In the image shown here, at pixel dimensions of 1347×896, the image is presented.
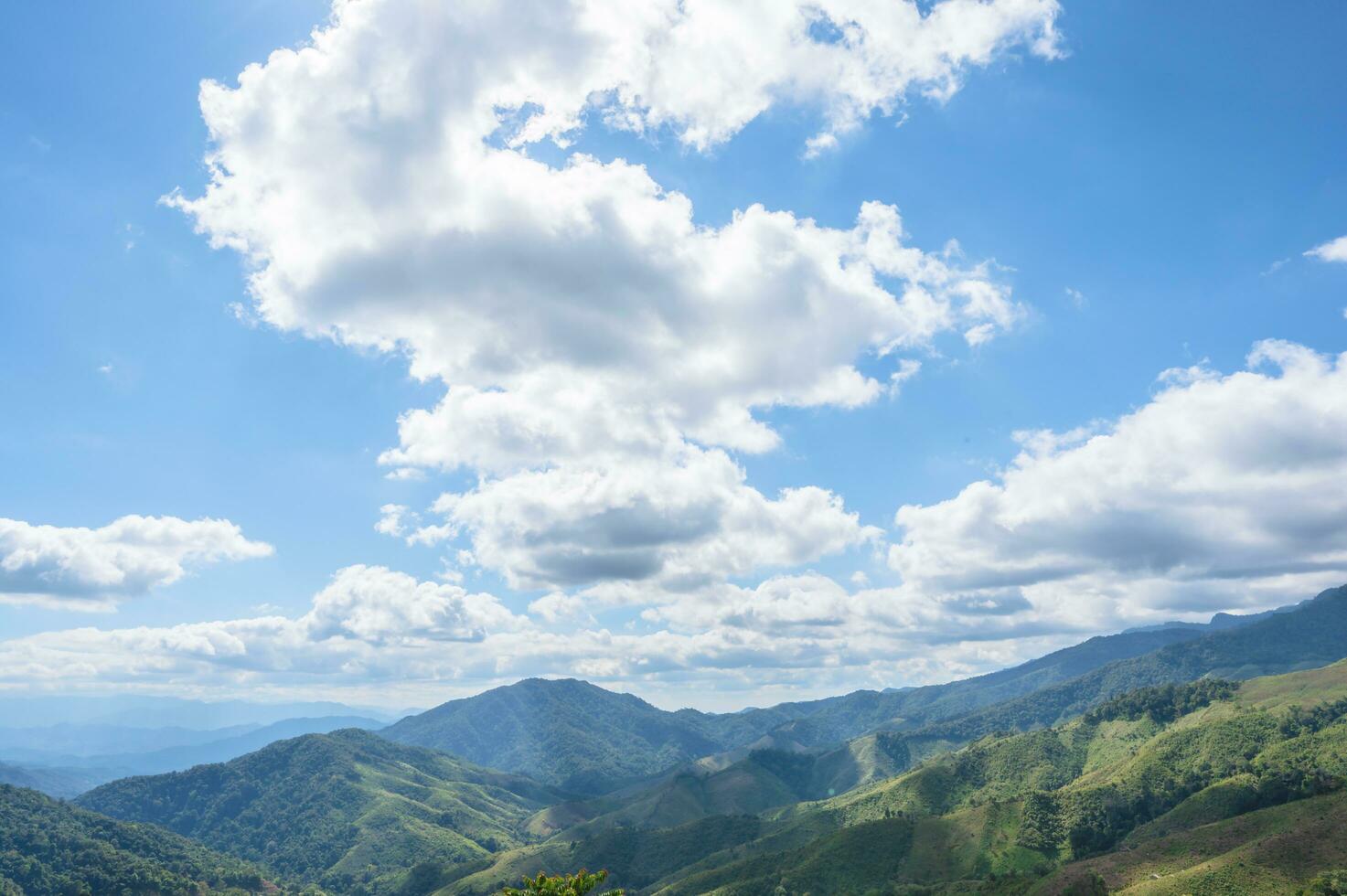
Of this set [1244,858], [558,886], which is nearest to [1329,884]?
[1244,858]

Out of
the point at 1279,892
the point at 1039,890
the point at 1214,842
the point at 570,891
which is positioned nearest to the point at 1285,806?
the point at 1214,842

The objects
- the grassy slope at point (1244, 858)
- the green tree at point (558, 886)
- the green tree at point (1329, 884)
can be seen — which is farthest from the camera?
the grassy slope at point (1244, 858)

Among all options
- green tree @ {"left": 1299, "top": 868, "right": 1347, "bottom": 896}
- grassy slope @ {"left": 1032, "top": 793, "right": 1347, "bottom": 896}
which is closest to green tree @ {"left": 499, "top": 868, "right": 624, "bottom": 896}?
grassy slope @ {"left": 1032, "top": 793, "right": 1347, "bottom": 896}

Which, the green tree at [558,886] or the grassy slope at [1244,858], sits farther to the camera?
the grassy slope at [1244,858]

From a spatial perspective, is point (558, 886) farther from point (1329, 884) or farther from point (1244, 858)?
point (1244, 858)

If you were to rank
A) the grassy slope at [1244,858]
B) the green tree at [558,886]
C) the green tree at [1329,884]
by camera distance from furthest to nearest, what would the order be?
the grassy slope at [1244,858] → the green tree at [1329,884] → the green tree at [558,886]

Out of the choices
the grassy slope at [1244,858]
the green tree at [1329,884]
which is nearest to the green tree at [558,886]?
the grassy slope at [1244,858]

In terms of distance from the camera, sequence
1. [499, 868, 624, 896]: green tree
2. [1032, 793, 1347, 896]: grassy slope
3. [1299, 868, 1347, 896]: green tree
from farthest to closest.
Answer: [1032, 793, 1347, 896]: grassy slope < [1299, 868, 1347, 896]: green tree < [499, 868, 624, 896]: green tree

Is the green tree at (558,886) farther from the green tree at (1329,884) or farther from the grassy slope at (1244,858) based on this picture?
the green tree at (1329,884)

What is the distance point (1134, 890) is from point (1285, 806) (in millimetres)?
54959

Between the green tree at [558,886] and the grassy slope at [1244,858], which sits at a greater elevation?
the green tree at [558,886]

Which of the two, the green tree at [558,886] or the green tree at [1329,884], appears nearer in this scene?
the green tree at [558,886]

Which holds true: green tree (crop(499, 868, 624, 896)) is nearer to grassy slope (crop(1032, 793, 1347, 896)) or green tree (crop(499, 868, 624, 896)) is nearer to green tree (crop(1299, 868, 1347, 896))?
grassy slope (crop(1032, 793, 1347, 896))

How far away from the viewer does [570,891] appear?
7056 centimetres
